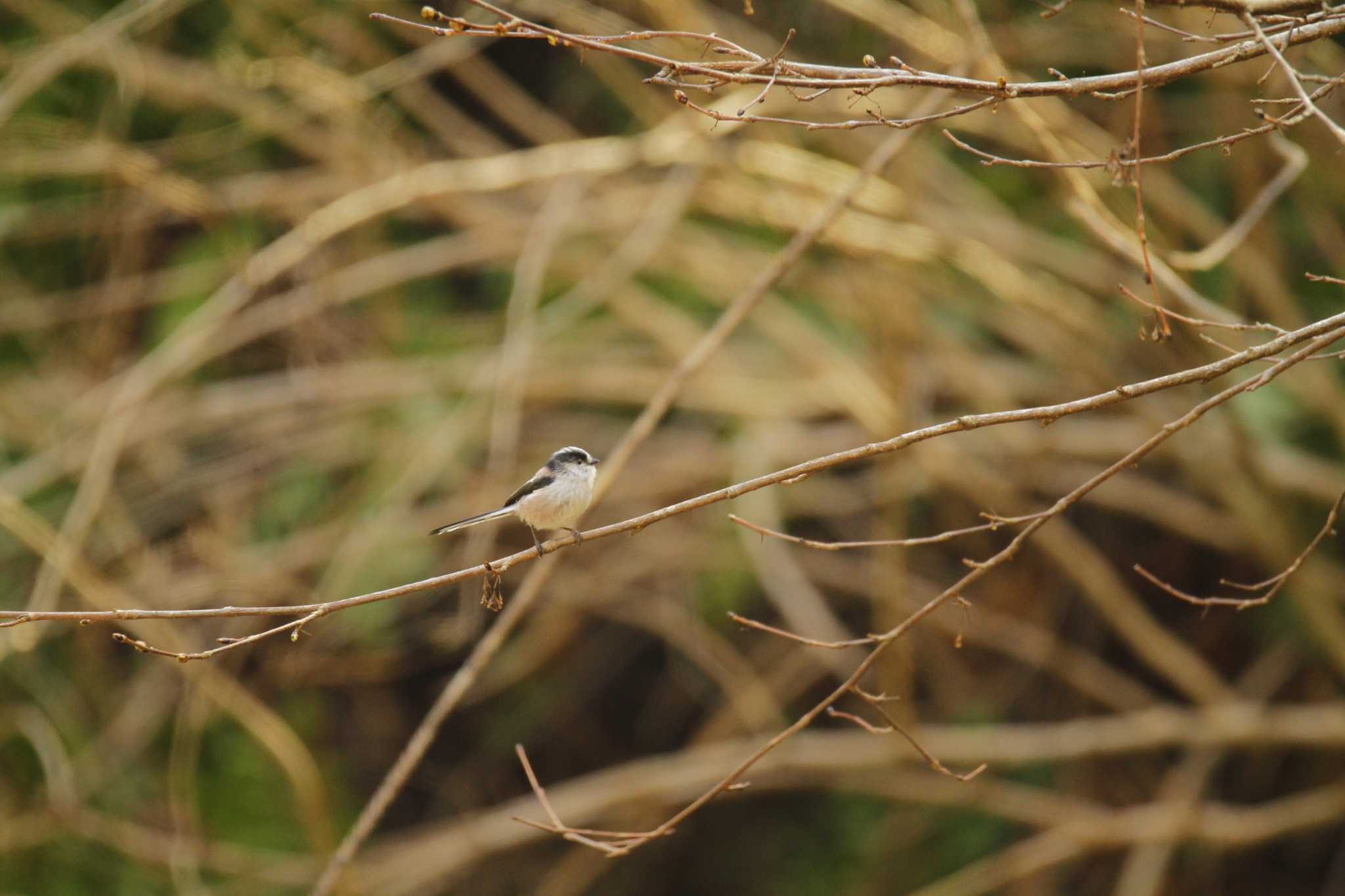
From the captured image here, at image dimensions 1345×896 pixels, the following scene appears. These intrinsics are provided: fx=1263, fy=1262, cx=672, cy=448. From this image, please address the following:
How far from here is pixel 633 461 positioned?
7371mm

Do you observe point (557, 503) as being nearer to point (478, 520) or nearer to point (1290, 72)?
point (478, 520)

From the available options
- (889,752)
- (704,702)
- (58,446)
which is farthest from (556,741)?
(58,446)

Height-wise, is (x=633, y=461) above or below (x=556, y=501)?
below

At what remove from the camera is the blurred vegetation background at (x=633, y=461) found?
5.98 metres

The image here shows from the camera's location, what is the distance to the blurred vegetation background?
19.6ft

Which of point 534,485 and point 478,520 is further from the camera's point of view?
point 534,485

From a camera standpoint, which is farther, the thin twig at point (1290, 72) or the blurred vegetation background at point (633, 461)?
the blurred vegetation background at point (633, 461)

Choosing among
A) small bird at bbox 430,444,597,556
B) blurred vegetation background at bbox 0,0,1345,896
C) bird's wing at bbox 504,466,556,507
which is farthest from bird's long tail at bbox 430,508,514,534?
blurred vegetation background at bbox 0,0,1345,896

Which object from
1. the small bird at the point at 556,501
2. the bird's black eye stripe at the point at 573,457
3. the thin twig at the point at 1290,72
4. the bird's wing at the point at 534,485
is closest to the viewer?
the thin twig at the point at 1290,72

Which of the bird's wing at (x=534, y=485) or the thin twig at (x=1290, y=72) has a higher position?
the thin twig at (x=1290, y=72)

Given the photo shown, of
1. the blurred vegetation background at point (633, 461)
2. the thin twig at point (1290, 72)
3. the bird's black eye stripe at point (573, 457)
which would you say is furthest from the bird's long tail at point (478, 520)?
the thin twig at point (1290, 72)

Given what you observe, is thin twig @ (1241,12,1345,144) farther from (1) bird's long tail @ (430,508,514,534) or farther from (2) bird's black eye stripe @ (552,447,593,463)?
(2) bird's black eye stripe @ (552,447,593,463)

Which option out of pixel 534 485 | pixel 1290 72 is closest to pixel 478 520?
pixel 534 485

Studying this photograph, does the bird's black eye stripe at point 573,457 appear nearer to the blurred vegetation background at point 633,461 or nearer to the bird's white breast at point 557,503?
the bird's white breast at point 557,503
